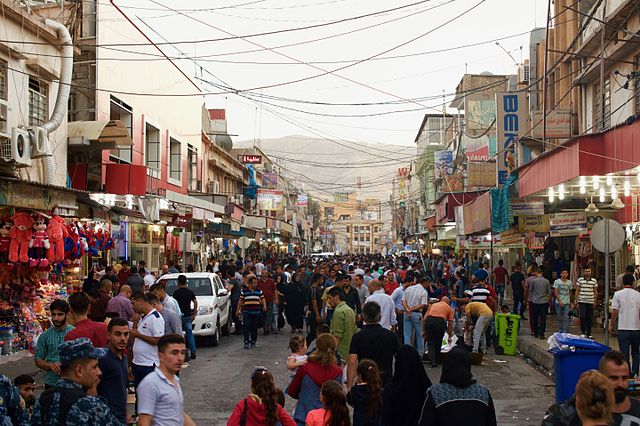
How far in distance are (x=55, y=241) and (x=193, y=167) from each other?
24.8m

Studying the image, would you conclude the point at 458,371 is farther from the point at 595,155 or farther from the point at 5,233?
the point at 5,233

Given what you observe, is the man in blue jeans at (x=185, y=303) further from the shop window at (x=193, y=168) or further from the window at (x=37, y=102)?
the shop window at (x=193, y=168)

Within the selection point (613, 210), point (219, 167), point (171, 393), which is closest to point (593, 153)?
point (613, 210)

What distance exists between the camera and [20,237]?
610 inches

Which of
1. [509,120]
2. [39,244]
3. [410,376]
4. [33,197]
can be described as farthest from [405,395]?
[509,120]

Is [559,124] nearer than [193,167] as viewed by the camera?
Yes

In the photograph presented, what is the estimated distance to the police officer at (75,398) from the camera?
16.1 feet

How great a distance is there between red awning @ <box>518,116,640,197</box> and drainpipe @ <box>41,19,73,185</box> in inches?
435

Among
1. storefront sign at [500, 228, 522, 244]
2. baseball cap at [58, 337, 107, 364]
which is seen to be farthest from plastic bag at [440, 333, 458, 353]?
baseball cap at [58, 337, 107, 364]

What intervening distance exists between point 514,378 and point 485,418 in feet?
30.4

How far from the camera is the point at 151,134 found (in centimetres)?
3303

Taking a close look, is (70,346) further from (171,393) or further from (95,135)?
(95,135)

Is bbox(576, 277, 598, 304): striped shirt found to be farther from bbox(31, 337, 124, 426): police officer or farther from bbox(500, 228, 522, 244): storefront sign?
bbox(31, 337, 124, 426): police officer

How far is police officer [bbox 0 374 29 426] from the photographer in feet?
16.7
